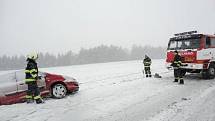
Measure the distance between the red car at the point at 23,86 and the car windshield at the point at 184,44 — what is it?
719 cm

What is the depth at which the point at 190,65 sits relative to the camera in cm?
1370

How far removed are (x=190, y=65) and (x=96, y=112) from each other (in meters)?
8.36

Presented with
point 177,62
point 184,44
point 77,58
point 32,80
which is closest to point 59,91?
point 32,80

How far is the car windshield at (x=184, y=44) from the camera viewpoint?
1376 centimetres

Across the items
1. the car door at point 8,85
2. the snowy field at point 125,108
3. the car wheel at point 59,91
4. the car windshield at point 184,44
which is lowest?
the snowy field at point 125,108

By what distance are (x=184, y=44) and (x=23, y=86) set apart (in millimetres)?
9480

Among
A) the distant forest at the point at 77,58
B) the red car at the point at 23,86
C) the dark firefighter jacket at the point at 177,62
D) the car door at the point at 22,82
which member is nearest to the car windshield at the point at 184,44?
the dark firefighter jacket at the point at 177,62

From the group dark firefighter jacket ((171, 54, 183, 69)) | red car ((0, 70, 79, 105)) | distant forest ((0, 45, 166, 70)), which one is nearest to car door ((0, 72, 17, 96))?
red car ((0, 70, 79, 105))

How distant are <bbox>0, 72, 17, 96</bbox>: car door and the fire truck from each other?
9.09 meters

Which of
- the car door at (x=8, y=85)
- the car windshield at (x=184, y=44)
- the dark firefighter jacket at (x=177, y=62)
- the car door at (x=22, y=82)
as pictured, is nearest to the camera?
the car door at (x=8, y=85)

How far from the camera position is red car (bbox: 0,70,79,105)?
29.9 ft

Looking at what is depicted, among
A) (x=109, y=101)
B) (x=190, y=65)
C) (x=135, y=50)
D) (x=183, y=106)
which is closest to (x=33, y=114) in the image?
(x=109, y=101)

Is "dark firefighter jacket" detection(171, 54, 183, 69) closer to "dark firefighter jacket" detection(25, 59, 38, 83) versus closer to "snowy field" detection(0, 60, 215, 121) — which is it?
"snowy field" detection(0, 60, 215, 121)

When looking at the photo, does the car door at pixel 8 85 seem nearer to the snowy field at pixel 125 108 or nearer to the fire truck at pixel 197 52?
the snowy field at pixel 125 108
